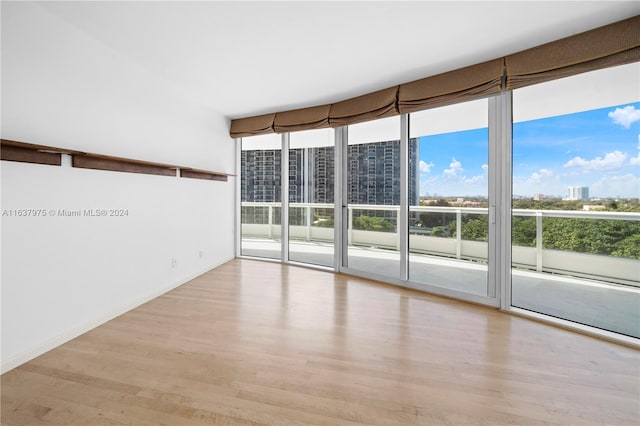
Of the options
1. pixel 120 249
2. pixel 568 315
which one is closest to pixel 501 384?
pixel 568 315

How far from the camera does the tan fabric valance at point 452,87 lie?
8.93 ft

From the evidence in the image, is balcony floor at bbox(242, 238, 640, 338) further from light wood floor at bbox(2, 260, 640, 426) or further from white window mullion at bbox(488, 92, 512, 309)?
light wood floor at bbox(2, 260, 640, 426)

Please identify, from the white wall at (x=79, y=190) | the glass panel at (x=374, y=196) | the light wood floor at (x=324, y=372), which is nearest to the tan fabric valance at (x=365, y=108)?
the glass panel at (x=374, y=196)

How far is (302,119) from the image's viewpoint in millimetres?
4172

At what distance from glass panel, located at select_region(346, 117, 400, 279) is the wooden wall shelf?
2217 mm

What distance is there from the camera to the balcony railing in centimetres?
245

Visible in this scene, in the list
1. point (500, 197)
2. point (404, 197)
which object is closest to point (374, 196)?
point (404, 197)

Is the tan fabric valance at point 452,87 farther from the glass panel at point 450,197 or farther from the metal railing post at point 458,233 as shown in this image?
the metal railing post at point 458,233

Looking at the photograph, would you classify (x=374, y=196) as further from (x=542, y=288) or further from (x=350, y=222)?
(x=542, y=288)

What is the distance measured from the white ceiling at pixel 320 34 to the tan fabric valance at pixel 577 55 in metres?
0.07

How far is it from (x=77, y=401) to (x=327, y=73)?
10.8ft

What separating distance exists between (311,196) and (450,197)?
206 cm

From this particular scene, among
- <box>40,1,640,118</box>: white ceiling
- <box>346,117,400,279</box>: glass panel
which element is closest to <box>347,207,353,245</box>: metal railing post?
<box>346,117,400,279</box>: glass panel

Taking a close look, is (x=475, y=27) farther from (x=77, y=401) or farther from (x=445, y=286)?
(x=77, y=401)
